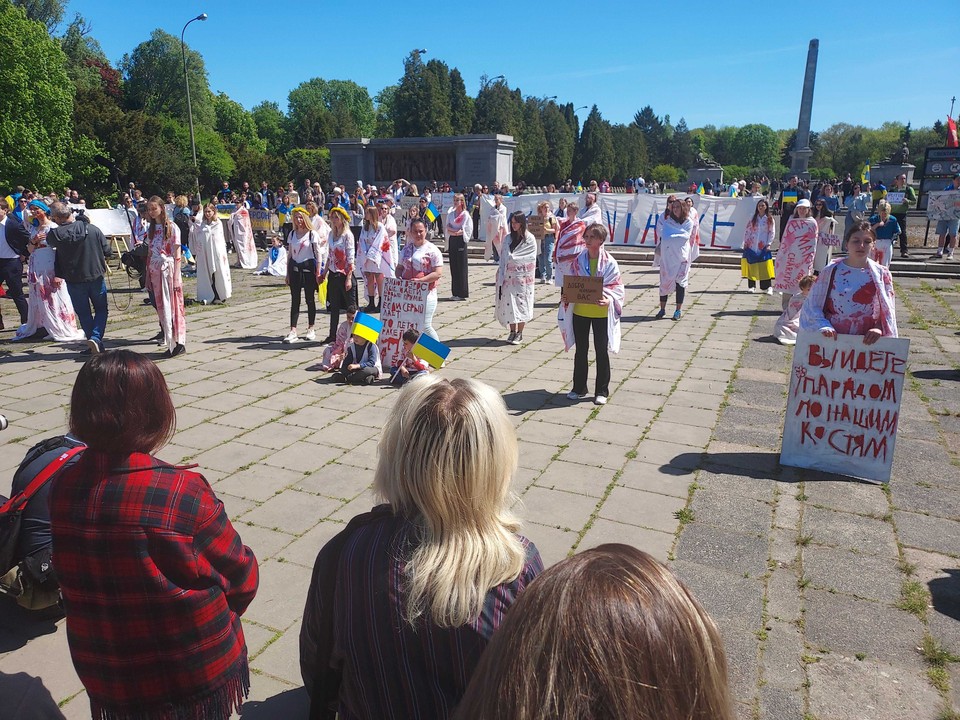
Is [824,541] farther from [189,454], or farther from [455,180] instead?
[455,180]

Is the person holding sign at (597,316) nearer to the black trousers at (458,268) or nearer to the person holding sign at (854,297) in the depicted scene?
the person holding sign at (854,297)

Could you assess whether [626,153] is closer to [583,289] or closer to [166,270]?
[166,270]

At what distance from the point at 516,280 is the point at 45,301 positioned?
6.68 meters

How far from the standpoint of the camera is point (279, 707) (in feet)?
9.58

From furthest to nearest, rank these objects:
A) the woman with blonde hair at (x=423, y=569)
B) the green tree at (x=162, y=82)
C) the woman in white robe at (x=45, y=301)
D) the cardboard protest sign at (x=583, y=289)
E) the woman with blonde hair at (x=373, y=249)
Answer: the green tree at (x=162, y=82)
the woman with blonde hair at (x=373, y=249)
the woman in white robe at (x=45, y=301)
the cardboard protest sign at (x=583, y=289)
the woman with blonde hair at (x=423, y=569)

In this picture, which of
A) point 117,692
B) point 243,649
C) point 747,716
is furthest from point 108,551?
point 747,716

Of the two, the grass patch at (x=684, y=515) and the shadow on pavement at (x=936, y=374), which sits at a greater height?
the shadow on pavement at (x=936, y=374)

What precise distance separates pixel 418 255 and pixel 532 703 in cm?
779

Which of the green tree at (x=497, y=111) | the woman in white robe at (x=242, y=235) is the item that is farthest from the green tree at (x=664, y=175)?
the woman in white robe at (x=242, y=235)

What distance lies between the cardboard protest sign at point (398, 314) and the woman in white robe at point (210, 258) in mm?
6087

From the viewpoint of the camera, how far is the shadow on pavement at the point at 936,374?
7.99 m

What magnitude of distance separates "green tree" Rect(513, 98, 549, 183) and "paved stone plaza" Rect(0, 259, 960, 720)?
149ft

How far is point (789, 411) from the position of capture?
17.8 ft

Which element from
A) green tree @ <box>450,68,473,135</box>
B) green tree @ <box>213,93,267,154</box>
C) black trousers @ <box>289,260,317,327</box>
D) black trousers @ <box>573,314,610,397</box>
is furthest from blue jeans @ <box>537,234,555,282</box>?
green tree @ <box>213,93,267,154</box>
